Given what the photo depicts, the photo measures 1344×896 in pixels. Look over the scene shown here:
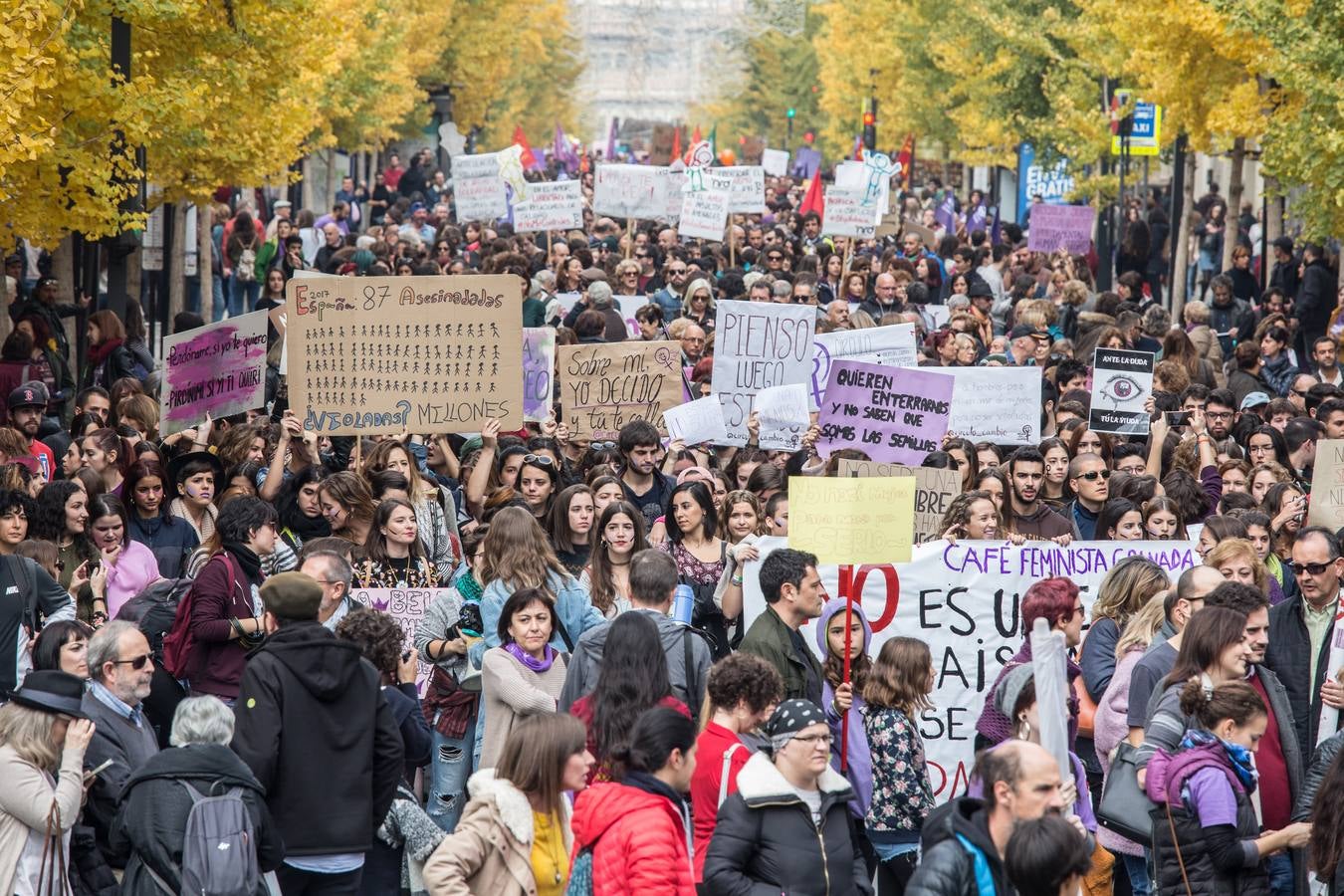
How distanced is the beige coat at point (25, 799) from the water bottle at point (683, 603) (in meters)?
2.78

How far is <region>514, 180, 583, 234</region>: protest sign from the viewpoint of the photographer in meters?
26.5

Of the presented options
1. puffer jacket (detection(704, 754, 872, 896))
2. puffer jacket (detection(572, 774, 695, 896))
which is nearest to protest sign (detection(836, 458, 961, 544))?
puffer jacket (detection(704, 754, 872, 896))

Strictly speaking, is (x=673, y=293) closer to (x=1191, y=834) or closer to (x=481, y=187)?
(x=481, y=187)

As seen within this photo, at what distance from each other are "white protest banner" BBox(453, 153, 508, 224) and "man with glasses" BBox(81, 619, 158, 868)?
2362 cm

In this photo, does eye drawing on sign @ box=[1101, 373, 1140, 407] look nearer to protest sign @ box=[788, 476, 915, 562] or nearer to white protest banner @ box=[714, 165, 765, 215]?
protest sign @ box=[788, 476, 915, 562]

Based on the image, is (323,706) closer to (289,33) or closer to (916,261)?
(289,33)

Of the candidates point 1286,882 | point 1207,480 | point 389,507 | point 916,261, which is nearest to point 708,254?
point 916,261

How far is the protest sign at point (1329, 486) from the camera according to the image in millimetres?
10406

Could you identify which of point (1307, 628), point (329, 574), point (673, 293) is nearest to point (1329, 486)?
point (1307, 628)

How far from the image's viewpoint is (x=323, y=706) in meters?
7.07

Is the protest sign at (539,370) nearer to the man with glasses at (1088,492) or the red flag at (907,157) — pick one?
the man with glasses at (1088,492)

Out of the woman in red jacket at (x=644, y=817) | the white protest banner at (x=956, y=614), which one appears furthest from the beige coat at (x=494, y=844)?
the white protest banner at (x=956, y=614)

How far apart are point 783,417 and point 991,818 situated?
7.34 meters

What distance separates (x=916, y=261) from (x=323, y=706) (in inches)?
693
